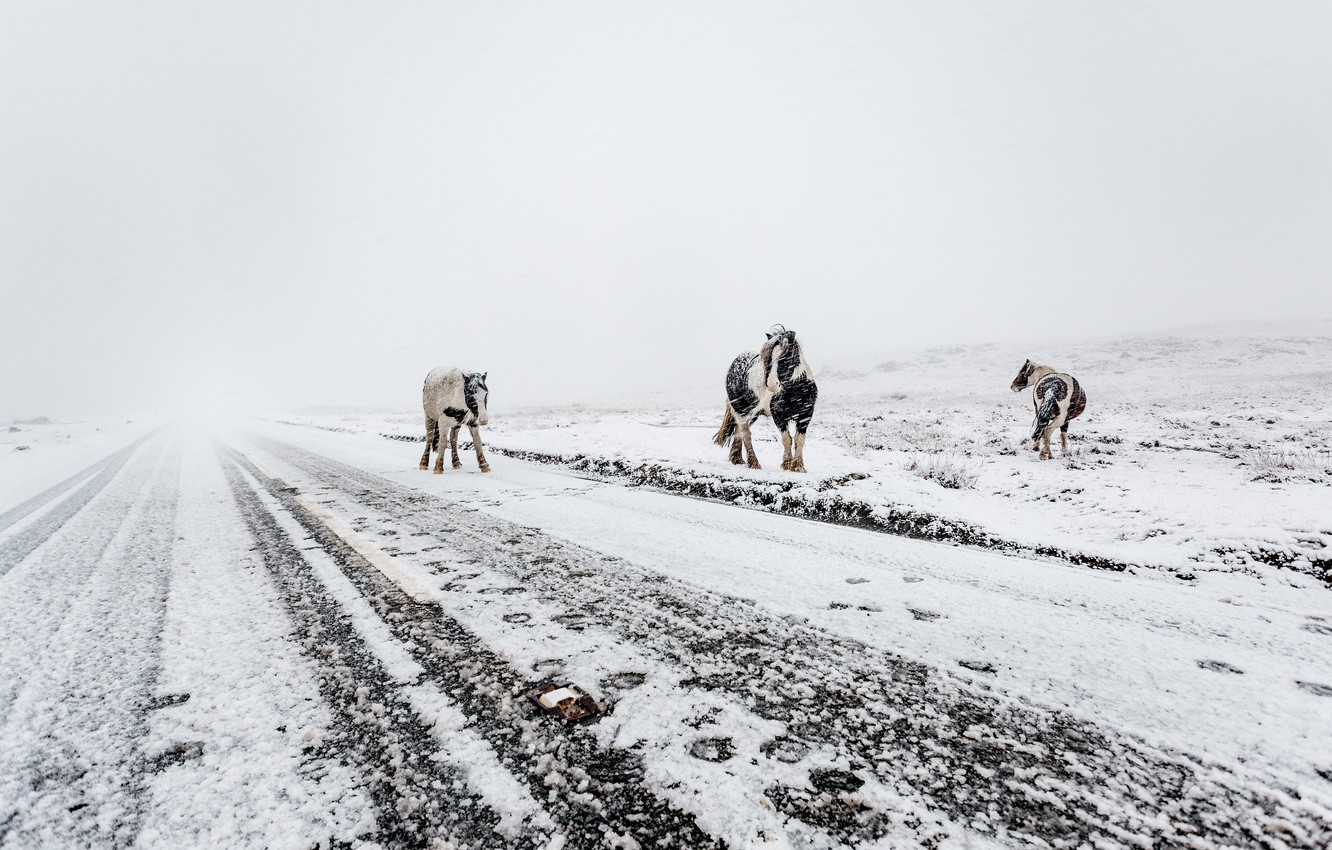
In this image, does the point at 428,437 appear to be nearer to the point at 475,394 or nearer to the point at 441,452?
the point at 441,452

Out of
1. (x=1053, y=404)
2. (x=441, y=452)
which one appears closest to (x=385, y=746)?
(x=441, y=452)

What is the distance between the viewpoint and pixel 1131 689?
1.77 metres

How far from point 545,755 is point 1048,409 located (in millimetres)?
11286

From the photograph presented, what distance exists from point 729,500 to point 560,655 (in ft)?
13.8

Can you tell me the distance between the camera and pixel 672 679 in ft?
5.98

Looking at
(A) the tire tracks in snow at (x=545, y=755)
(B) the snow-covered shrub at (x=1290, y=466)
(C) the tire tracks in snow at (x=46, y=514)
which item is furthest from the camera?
(B) the snow-covered shrub at (x=1290, y=466)

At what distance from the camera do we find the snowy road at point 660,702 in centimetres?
119

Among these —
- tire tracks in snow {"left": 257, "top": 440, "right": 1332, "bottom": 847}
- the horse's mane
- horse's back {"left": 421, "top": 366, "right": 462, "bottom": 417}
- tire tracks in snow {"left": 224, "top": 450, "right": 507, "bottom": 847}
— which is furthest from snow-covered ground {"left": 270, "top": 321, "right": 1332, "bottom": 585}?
tire tracks in snow {"left": 224, "top": 450, "right": 507, "bottom": 847}

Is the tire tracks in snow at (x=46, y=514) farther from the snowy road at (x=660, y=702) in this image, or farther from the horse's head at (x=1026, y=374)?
the horse's head at (x=1026, y=374)

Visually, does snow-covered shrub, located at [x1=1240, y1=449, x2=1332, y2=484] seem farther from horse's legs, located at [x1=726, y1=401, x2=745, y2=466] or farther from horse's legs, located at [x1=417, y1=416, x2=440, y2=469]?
horse's legs, located at [x1=417, y1=416, x2=440, y2=469]

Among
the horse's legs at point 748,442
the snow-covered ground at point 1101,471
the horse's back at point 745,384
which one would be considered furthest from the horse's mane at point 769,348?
the snow-covered ground at point 1101,471

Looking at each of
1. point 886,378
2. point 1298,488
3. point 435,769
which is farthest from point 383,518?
point 886,378

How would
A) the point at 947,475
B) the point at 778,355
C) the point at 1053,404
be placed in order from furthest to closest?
the point at 1053,404 → the point at 778,355 → the point at 947,475

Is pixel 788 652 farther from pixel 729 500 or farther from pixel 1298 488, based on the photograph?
pixel 1298 488
